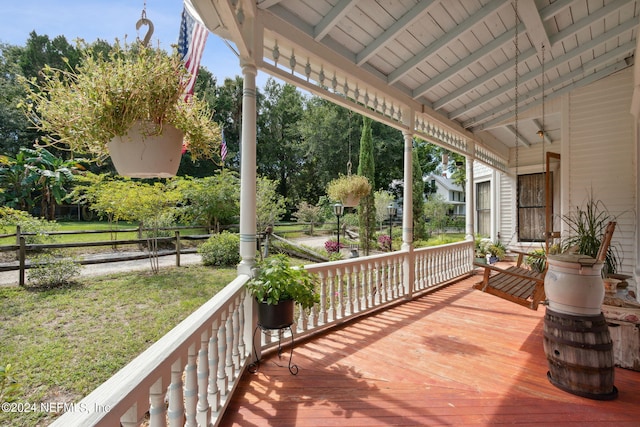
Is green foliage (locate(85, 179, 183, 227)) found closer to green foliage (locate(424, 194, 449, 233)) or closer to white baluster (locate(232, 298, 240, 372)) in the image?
white baluster (locate(232, 298, 240, 372))

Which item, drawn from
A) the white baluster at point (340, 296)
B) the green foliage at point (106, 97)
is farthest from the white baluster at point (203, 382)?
the white baluster at point (340, 296)

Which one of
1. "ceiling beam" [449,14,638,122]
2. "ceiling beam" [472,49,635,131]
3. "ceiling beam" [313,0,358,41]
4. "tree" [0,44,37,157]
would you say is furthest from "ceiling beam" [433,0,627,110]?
"tree" [0,44,37,157]

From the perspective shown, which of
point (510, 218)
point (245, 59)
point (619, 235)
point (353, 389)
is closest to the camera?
point (353, 389)

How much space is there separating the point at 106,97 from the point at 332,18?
2004 mm

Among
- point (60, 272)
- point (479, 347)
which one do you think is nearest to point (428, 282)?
point (479, 347)

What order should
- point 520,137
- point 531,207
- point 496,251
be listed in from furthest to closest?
point 496,251
point 531,207
point 520,137

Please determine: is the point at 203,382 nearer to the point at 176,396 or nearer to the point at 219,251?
the point at 176,396

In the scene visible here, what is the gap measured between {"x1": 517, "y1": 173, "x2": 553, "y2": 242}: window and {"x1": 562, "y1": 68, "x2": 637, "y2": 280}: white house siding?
7.75ft

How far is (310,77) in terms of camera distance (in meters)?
2.89

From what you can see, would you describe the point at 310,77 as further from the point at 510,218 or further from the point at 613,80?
the point at 510,218

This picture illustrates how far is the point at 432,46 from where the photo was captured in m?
3.33

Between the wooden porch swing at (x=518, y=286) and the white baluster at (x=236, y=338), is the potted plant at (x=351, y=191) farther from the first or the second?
the white baluster at (x=236, y=338)

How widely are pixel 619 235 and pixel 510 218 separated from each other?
3256 mm

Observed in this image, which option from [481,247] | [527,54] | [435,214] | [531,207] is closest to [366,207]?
[481,247]
